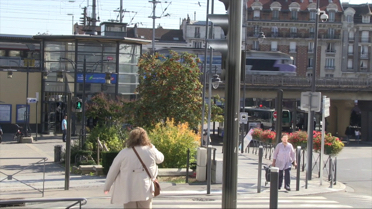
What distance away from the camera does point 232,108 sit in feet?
20.9

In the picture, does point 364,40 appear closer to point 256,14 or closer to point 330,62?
point 330,62

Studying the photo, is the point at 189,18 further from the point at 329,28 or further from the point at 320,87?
the point at 320,87

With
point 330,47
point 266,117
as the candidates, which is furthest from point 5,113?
point 330,47

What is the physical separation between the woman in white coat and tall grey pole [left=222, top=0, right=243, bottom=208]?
3.67 feet

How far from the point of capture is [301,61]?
8600 centimetres

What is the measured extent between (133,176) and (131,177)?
1.1 inches

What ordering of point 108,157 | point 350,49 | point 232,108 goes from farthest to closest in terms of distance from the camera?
point 350,49 → point 108,157 → point 232,108

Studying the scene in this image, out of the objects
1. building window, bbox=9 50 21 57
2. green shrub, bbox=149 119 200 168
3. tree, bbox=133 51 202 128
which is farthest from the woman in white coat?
building window, bbox=9 50 21 57

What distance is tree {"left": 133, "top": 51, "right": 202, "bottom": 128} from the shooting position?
20812 mm

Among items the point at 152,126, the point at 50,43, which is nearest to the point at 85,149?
the point at 152,126

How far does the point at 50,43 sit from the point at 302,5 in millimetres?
59303

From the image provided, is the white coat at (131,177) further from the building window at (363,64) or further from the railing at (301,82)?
the building window at (363,64)

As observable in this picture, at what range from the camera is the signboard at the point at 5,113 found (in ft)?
126

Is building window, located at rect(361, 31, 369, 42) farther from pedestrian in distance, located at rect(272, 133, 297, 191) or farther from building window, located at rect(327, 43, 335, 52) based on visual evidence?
pedestrian in distance, located at rect(272, 133, 297, 191)
